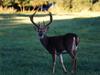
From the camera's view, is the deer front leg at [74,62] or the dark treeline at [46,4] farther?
the dark treeline at [46,4]

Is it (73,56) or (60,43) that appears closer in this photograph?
(73,56)

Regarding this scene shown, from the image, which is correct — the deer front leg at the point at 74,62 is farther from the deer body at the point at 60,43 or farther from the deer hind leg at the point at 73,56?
the deer body at the point at 60,43

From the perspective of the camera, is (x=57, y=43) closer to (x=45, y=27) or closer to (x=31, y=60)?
(x=45, y=27)

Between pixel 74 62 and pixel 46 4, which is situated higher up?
pixel 74 62

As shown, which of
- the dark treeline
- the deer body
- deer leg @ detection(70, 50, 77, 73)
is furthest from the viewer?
the dark treeline

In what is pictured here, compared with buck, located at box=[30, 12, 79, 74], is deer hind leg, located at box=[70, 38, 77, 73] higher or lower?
lower

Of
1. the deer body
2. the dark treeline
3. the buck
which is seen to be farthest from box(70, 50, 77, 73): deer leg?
the dark treeline

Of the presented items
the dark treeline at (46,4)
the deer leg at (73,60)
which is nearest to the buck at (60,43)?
the deer leg at (73,60)

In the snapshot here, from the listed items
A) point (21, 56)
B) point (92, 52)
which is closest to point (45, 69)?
point (21, 56)

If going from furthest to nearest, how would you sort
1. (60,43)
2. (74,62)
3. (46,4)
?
(46,4) < (60,43) < (74,62)

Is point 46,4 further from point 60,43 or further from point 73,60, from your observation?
point 73,60

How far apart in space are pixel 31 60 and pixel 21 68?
207cm

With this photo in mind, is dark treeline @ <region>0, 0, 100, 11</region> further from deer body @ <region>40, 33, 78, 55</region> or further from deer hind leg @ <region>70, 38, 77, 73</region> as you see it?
deer hind leg @ <region>70, 38, 77, 73</region>

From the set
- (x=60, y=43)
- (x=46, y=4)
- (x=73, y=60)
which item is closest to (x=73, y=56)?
(x=73, y=60)
